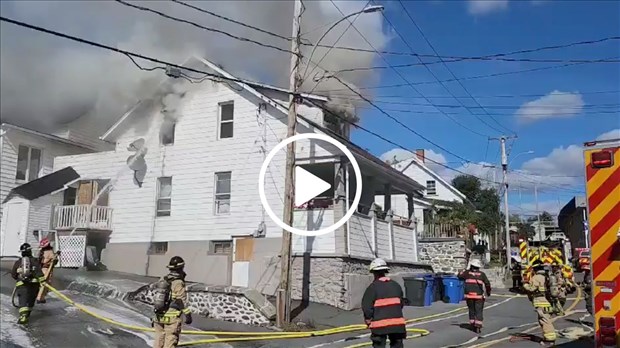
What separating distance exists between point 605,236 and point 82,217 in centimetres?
1725

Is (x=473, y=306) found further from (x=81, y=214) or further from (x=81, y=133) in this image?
(x=81, y=133)

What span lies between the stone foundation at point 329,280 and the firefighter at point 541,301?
5.62 m

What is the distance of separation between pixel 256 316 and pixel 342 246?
13.8 ft

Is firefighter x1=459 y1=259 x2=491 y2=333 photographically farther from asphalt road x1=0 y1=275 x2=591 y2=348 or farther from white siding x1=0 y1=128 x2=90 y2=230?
white siding x1=0 y1=128 x2=90 y2=230

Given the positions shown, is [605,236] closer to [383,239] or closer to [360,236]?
[360,236]

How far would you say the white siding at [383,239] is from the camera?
1764 centimetres

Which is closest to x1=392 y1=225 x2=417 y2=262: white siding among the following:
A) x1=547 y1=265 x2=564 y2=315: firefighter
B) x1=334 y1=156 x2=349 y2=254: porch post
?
x1=334 y1=156 x2=349 y2=254: porch post

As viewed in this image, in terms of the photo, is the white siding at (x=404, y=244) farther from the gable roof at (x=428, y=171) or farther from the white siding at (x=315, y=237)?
the gable roof at (x=428, y=171)

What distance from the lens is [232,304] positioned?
1195 cm

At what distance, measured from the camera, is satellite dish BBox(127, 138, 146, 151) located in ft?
63.0

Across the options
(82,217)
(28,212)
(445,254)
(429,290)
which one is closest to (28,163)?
(28,212)

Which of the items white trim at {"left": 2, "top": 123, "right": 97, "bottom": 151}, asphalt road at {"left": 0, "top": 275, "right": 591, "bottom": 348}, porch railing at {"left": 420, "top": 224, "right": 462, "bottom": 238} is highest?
white trim at {"left": 2, "top": 123, "right": 97, "bottom": 151}

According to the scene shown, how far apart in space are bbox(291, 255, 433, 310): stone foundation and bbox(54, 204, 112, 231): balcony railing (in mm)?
7349

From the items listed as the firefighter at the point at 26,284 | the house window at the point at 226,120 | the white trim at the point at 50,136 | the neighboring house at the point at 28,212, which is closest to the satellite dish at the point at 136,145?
the neighboring house at the point at 28,212
